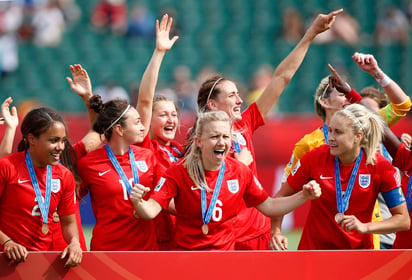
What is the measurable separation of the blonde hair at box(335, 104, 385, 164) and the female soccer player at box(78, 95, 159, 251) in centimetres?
156

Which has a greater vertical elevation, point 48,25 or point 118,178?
point 118,178

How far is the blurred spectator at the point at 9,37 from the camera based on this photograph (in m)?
16.3

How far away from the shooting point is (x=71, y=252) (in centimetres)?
478

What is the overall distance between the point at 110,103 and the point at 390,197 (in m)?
2.34

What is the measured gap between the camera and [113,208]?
18.5ft

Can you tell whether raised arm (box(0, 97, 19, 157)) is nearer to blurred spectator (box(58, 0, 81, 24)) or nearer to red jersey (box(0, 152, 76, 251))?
red jersey (box(0, 152, 76, 251))

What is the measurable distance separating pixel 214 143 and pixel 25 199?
4.50 feet

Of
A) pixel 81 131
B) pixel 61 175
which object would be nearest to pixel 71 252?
pixel 61 175

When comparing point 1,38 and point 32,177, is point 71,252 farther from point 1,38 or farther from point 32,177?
point 1,38

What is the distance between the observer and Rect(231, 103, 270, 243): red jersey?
5.91 metres

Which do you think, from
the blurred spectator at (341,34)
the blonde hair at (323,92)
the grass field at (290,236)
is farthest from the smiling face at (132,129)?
the blurred spectator at (341,34)

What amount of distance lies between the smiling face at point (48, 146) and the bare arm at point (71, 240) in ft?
1.36

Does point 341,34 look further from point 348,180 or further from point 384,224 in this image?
point 384,224

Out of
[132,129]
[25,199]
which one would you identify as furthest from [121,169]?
[25,199]
